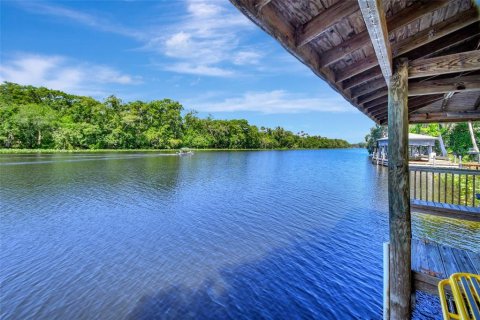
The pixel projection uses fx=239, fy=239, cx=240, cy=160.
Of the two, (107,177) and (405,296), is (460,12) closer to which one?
(405,296)

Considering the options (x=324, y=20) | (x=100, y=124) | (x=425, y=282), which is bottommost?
(x=425, y=282)

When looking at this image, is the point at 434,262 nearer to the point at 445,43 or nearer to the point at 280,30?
the point at 445,43

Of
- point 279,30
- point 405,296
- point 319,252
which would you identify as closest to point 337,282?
point 319,252

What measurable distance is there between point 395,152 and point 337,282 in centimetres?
368

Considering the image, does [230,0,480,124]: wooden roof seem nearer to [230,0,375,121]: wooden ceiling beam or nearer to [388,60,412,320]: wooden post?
[230,0,375,121]: wooden ceiling beam

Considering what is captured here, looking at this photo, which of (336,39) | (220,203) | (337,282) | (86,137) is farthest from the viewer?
(86,137)

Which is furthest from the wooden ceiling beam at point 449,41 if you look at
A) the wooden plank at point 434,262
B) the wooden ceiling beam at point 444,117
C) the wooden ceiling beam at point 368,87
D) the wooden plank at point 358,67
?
the wooden ceiling beam at point 444,117

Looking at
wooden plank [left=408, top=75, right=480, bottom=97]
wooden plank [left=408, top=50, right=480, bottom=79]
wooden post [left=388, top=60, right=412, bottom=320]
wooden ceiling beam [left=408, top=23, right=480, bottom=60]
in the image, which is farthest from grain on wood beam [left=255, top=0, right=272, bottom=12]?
wooden plank [left=408, top=75, right=480, bottom=97]

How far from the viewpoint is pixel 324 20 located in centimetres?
229

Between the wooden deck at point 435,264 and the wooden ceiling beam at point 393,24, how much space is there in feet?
9.78

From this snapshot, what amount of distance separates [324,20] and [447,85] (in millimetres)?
2488

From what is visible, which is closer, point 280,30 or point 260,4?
point 260,4

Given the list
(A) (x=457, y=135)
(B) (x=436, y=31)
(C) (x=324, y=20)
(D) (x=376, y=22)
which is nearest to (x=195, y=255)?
(C) (x=324, y=20)

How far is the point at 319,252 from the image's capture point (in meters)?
6.85
